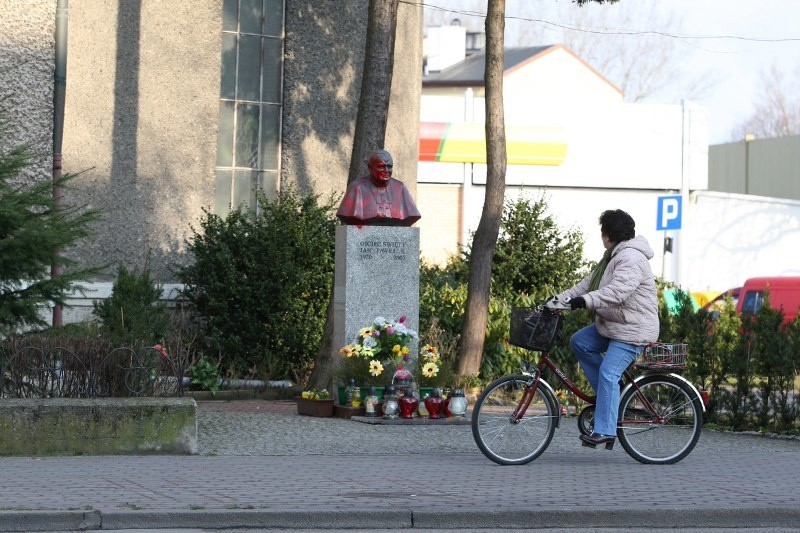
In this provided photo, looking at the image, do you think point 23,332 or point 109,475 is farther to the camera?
point 23,332

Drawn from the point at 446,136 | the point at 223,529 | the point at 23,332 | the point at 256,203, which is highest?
the point at 446,136

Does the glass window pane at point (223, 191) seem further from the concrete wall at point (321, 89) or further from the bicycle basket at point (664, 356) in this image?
the bicycle basket at point (664, 356)

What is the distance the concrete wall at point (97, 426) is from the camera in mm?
10070

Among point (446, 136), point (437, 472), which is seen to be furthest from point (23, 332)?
point (446, 136)

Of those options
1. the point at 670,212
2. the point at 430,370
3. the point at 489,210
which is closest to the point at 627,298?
the point at 430,370

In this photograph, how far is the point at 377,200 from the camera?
13289 millimetres

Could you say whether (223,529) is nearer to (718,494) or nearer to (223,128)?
(718,494)

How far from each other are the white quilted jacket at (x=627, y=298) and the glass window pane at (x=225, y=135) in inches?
391

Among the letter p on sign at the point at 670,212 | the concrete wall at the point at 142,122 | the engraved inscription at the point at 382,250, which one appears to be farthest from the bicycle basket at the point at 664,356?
the letter p on sign at the point at 670,212

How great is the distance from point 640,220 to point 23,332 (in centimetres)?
3025

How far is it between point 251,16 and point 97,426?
1019 cm

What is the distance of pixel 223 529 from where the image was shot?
7.39 metres

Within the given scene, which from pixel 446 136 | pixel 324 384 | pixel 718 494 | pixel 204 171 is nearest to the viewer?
pixel 718 494

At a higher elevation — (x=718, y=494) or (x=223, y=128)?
(x=223, y=128)
